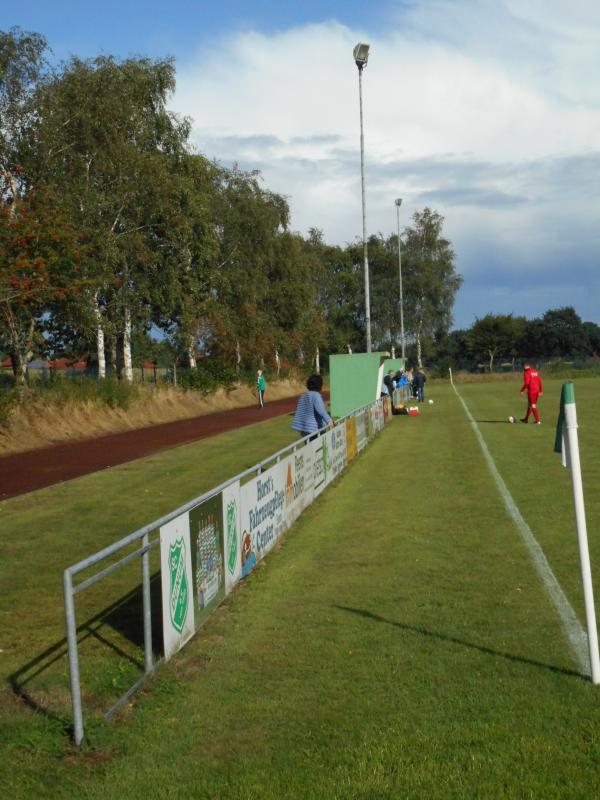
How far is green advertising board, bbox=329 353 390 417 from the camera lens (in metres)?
30.4

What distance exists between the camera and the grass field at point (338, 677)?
436 centimetres

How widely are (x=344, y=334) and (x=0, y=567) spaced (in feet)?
280

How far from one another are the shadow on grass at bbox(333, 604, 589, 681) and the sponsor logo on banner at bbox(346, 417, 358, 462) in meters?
11.0

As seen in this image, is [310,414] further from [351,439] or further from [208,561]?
[208,561]

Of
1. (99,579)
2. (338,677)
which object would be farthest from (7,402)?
(338,677)

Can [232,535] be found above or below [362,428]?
above

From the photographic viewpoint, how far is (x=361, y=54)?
34.3 meters

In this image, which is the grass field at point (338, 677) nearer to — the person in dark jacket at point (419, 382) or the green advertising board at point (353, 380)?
the green advertising board at point (353, 380)

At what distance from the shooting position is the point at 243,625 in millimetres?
7152

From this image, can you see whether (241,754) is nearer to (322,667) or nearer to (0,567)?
(322,667)

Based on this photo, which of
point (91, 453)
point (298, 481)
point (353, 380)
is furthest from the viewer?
point (353, 380)

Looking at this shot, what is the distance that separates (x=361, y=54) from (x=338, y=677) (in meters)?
32.1

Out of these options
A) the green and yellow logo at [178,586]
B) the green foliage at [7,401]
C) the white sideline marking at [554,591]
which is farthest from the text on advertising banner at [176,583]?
the green foliage at [7,401]

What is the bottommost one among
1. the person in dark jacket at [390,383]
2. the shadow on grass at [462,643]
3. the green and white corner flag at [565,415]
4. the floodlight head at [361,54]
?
the shadow on grass at [462,643]
